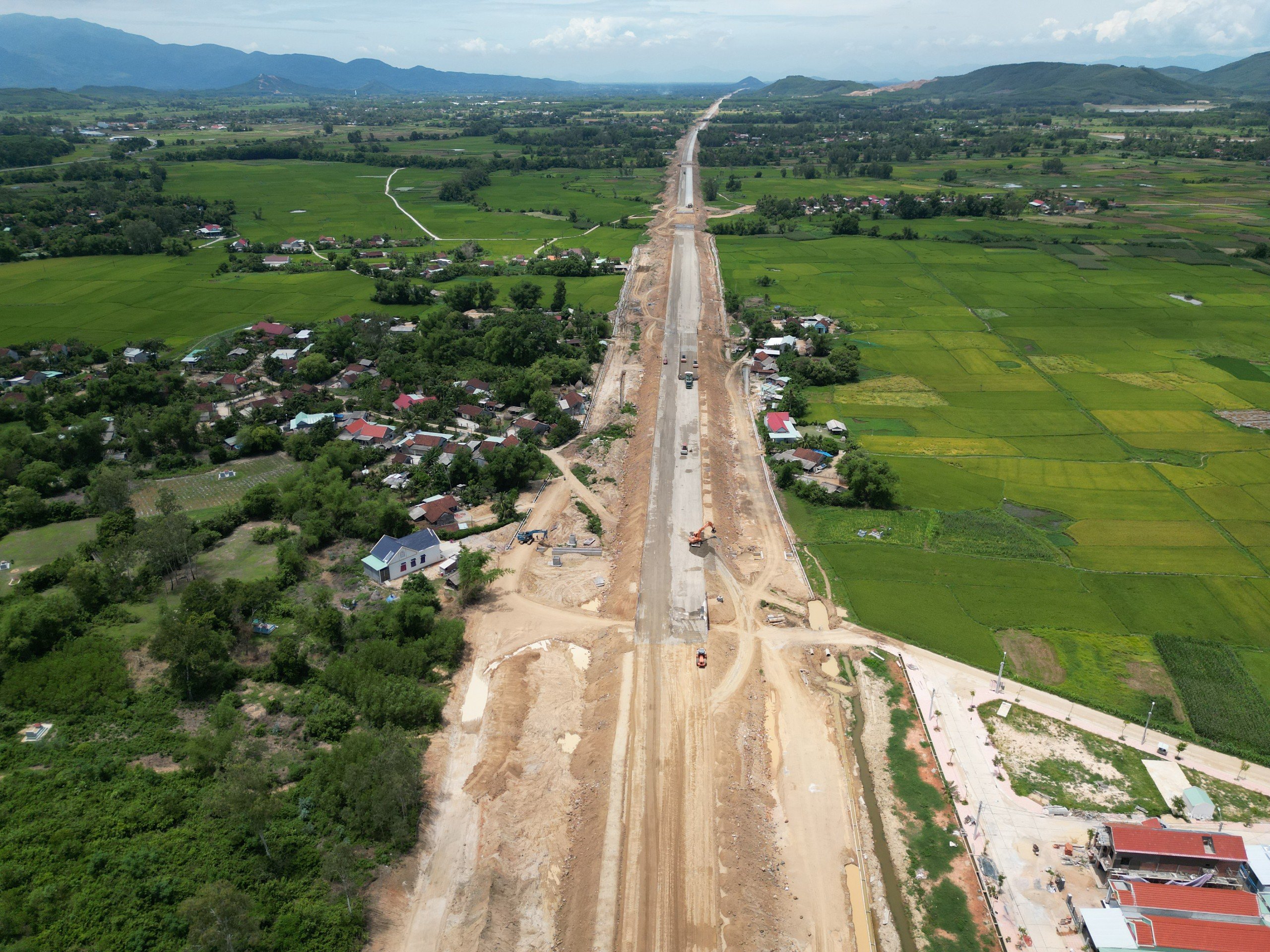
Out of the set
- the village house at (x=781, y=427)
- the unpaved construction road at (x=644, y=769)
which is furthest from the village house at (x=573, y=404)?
the village house at (x=781, y=427)

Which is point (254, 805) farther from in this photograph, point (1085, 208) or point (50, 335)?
point (1085, 208)

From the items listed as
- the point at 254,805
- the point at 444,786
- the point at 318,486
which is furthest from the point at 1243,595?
the point at 318,486

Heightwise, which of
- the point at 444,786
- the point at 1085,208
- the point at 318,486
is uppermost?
the point at 1085,208

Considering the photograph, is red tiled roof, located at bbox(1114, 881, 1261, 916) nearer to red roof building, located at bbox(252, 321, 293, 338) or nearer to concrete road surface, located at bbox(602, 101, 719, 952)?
concrete road surface, located at bbox(602, 101, 719, 952)

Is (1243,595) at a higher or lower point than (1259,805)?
higher

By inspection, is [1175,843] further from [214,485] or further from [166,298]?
[166,298]

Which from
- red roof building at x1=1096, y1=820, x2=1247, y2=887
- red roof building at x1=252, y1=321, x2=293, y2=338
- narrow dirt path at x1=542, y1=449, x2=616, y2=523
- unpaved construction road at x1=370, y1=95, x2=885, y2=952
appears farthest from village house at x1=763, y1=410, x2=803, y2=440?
red roof building at x1=252, y1=321, x2=293, y2=338
